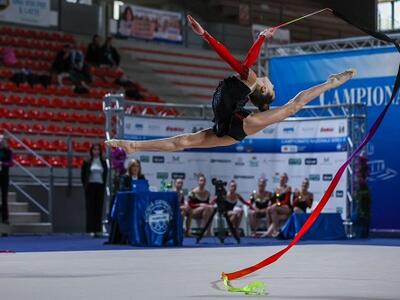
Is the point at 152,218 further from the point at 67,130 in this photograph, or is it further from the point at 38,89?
the point at 38,89

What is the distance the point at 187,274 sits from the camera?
710 cm

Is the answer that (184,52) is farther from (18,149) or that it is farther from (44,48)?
(18,149)

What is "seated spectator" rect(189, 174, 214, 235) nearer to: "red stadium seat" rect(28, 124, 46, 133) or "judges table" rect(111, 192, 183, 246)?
"judges table" rect(111, 192, 183, 246)

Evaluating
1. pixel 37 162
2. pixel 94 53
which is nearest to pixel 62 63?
pixel 94 53

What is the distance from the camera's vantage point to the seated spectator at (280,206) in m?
14.1

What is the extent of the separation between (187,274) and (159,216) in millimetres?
4980

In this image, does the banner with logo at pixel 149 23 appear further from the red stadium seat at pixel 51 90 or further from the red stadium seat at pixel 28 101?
the red stadium seat at pixel 28 101

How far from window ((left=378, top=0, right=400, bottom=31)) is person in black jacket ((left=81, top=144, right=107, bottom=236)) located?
11.2 metres

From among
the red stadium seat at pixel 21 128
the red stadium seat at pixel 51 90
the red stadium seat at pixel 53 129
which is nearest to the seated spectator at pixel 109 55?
the red stadium seat at pixel 51 90

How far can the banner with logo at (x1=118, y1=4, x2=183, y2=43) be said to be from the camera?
63.9 ft

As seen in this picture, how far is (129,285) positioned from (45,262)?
8.18ft

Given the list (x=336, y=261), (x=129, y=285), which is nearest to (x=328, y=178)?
(x=336, y=261)

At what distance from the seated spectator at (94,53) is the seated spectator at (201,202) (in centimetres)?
559

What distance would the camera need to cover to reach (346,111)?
1518 cm
